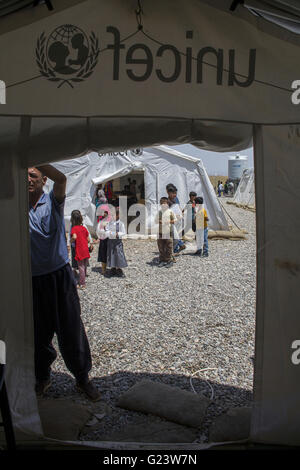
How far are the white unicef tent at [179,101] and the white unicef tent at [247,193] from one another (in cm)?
2107

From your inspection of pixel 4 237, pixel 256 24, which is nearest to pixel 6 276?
pixel 4 237

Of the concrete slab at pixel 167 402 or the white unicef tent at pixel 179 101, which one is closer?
the white unicef tent at pixel 179 101

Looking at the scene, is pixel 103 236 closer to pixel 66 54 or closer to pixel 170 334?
pixel 170 334

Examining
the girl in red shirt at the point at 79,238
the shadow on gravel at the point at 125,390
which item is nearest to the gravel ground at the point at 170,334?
the shadow on gravel at the point at 125,390

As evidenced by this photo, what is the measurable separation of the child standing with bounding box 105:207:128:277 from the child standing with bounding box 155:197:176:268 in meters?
1.21

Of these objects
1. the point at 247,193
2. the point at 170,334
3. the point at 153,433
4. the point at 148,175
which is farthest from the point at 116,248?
the point at 247,193

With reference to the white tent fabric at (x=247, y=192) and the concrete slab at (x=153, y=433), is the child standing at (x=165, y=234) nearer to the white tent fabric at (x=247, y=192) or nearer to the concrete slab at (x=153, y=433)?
the concrete slab at (x=153, y=433)

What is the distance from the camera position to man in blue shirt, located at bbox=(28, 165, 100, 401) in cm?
335

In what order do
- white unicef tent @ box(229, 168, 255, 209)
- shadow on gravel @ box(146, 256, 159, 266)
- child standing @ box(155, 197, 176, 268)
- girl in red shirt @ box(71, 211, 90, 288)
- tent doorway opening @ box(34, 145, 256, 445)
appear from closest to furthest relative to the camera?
1. tent doorway opening @ box(34, 145, 256, 445)
2. girl in red shirt @ box(71, 211, 90, 288)
3. child standing @ box(155, 197, 176, 268)
4. shadow on gravel @ box(146, 256, 159, 266)
5. white unicef tent @ box(229, 168, 255, 209)

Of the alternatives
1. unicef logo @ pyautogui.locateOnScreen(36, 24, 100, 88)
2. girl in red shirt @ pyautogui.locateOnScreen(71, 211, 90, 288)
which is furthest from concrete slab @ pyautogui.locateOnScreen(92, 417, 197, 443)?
girl in red shirt @ pyautogui.locateOnScreen(71, 211, 90, 288)

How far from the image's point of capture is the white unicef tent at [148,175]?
40.9ft

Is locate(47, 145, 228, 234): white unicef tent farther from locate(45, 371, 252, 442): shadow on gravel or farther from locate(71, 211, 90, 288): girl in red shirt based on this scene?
locate(45, 371, 252, 442): shadow on gravel

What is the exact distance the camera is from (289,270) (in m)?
2.73

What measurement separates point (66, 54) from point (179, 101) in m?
0.83
